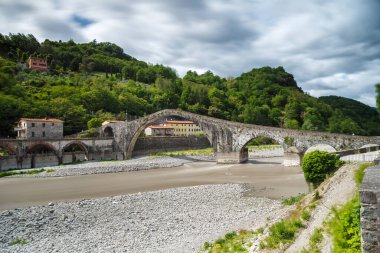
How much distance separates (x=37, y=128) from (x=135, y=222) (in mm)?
36327

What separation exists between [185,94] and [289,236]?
86384 mm

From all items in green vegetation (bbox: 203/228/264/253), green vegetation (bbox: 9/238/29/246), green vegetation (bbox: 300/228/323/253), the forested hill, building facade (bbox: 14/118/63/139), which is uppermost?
the forested hill

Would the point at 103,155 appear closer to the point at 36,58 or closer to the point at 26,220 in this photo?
the point at 26,220

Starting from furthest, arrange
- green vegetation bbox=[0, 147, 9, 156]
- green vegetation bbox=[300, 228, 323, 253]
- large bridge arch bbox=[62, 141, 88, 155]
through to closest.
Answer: large bridge arch bbox=[62, 141, 88, 155], green vegetation bbox=[0, 147, 9, 156], green vegetation bbox=[300, 228, 323, 253]

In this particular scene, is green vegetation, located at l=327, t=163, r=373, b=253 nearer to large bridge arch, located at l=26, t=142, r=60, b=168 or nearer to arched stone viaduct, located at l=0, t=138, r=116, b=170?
arched stone viaduct, located at l=0, t=138, r=116, b=170

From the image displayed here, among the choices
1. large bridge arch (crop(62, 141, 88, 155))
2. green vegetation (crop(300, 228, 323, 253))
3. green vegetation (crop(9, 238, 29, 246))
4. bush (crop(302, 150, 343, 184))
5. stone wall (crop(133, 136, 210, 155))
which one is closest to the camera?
green vegetation (crop(300, 228, 323, 253))

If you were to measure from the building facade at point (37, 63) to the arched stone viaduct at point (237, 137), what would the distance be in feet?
151

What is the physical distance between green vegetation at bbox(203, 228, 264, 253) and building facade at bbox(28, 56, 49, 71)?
298 feet

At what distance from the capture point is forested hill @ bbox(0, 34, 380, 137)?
57.3 meters

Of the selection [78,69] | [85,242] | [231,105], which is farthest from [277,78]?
[85,242]

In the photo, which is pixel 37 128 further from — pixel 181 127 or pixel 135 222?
pixel 181 127

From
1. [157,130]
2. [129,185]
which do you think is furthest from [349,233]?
[157,130]

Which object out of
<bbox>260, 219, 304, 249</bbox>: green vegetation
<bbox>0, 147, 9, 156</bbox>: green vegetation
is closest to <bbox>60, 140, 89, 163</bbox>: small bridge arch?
<bbox>0, 147, 9, 156</bbox>: green vegetation

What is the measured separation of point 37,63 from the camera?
88.4 meters
